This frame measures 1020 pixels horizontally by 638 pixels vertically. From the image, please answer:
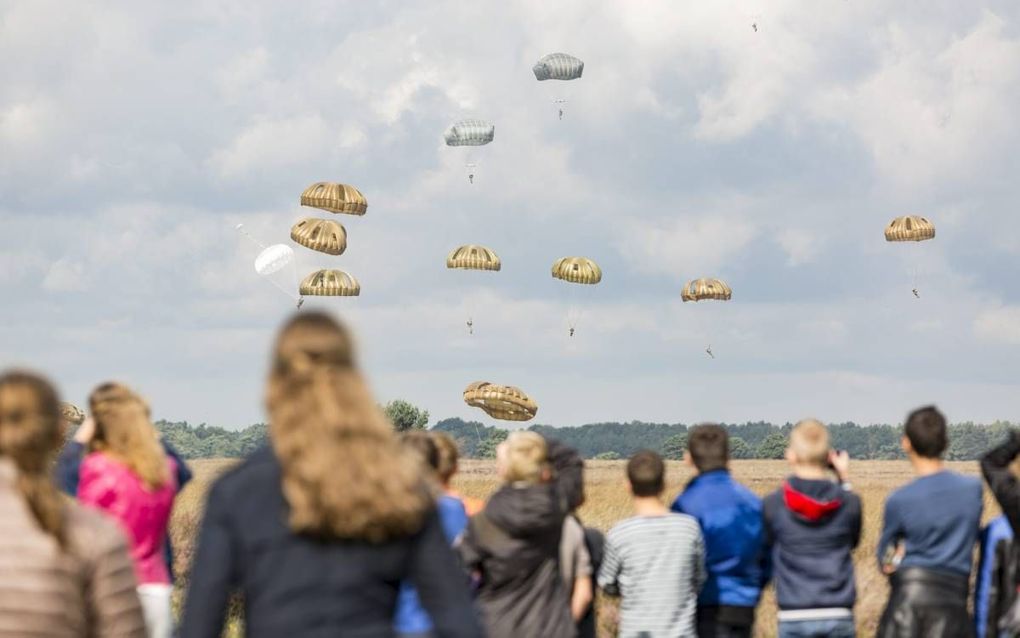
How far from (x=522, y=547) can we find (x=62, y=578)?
150 inches

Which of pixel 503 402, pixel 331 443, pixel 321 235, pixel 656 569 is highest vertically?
pixel 321 235

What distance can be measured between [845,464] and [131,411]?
444 cm

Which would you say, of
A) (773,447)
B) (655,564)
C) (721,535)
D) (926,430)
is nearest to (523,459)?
(655,564)

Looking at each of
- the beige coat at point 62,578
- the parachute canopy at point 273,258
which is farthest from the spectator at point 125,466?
the parachute canopy at point 273,258

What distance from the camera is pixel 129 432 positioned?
7.55m

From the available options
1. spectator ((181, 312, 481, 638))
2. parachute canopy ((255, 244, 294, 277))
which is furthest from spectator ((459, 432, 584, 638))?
parachute canopy ((255, 244, 294, 277))

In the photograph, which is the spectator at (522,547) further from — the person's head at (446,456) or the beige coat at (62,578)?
the beige coat at (62,578)

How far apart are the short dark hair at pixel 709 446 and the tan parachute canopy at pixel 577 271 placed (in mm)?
40548

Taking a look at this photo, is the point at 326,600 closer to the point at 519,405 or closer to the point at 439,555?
the point at 439,555

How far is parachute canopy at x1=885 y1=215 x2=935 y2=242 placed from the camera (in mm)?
52219

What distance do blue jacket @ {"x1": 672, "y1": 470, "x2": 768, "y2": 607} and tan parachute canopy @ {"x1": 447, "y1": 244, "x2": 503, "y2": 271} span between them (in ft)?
135

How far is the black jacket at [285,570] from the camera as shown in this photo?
4.23m

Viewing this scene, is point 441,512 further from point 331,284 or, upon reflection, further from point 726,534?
point 331,284

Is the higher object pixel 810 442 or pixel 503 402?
pixel 503 402
